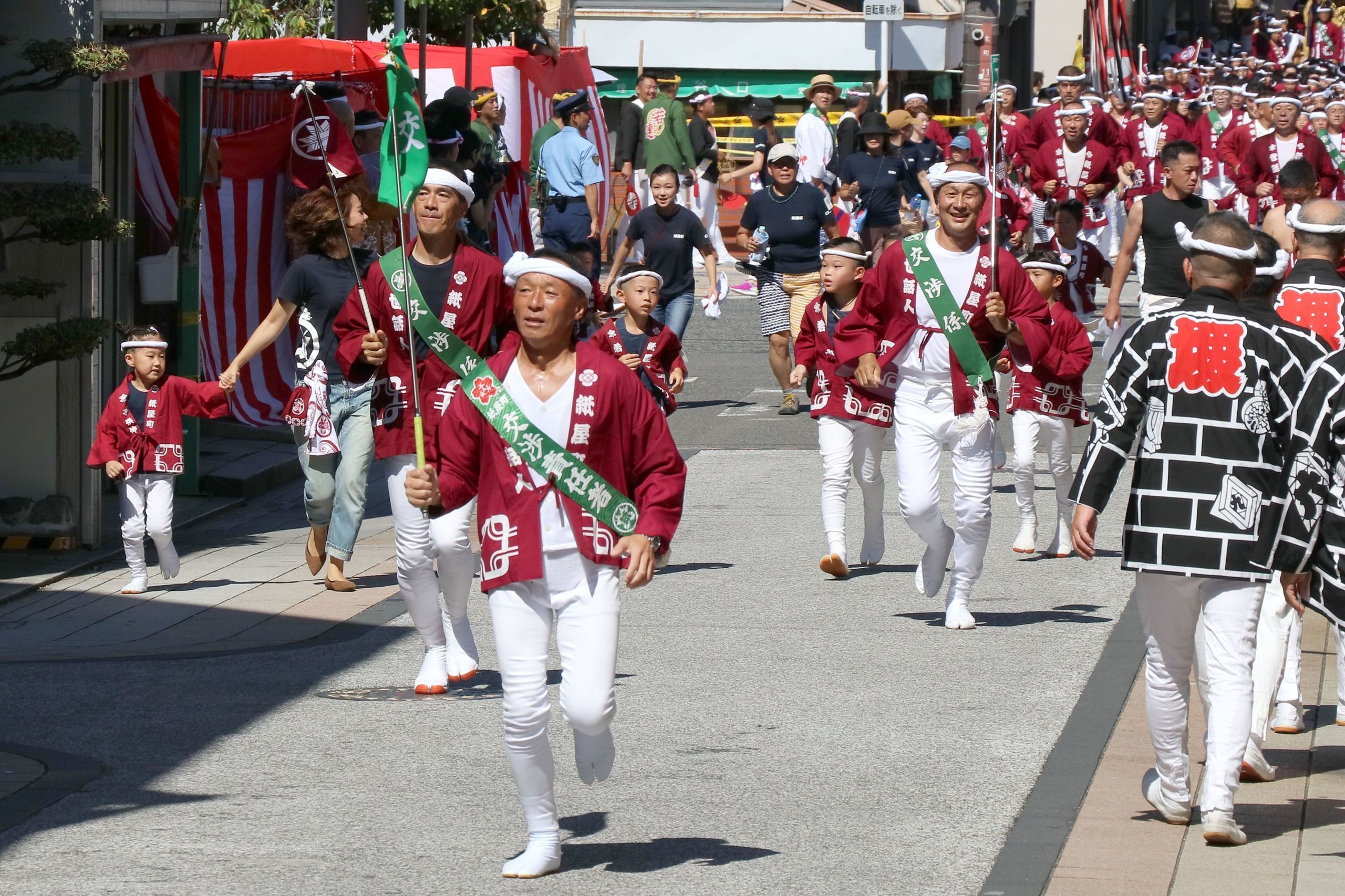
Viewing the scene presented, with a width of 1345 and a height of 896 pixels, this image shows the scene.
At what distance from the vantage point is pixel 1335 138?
21297 mm

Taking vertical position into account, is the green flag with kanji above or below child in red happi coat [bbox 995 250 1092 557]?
above

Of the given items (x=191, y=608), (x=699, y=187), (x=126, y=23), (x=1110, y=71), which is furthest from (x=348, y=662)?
(x=1110, y=71)

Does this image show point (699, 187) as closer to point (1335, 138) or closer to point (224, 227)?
point (1335, 138)

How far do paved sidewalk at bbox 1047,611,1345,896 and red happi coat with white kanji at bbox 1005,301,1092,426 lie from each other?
2958 millimetres

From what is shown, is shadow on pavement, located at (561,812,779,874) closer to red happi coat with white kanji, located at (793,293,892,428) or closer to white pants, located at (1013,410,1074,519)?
red happi coat with white kanji, located at (793,293,892,428)

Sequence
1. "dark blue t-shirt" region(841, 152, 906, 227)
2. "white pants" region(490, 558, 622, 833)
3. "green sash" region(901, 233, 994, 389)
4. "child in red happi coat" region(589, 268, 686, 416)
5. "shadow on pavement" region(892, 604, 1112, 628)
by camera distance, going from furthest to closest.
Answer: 1. "dark blue t-shirt" region(841, 152, 906, 227)
2. "child in red happi coat" region(589, 268, 686, 416)
3. "shadow on pavement" region(892, 604, 1112, 628)
4. "green sash" region(901, 233, 994, 389)
5. "white pants" region(490, 558, 622, 833)

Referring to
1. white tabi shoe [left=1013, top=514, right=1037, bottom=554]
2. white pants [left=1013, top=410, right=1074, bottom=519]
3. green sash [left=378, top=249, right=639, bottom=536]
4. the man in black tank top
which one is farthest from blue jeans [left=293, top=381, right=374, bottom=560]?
the man in black tank top

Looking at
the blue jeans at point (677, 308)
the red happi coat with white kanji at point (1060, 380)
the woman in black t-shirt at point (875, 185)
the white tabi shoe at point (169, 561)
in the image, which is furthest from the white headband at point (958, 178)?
the woman in black t-shirt at point (875, 185)

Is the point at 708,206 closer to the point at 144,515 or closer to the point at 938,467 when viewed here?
the point at 144,515

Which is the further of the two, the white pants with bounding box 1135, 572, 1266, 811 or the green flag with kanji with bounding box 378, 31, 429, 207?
the green flag with kanji with bounding box 378, 31, 429, 207

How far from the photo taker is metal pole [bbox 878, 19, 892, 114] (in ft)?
98.5

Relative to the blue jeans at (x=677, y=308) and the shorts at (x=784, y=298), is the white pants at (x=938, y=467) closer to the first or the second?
the blue jeans at (x=677, y=308)

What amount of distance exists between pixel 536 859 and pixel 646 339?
4968 millimetres

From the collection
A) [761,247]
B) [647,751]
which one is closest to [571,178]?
[761,247]
